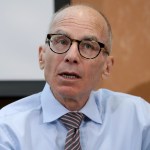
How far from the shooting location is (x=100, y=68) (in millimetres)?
1079

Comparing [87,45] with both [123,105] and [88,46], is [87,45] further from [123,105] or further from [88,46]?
[123,105]

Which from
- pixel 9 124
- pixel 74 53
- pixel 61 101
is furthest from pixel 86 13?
pixel 9 124

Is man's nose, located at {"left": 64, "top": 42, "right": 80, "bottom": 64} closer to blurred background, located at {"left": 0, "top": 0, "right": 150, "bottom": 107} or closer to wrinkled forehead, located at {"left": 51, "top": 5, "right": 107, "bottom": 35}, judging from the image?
wrinkled forehead, located at {"left": 51, "top": 5, "right": 107, "bottom": 35}

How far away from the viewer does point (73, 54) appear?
978mm

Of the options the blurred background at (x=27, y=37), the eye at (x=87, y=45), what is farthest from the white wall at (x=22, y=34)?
the eye at (x=87, y=45)

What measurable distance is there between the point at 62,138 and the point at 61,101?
11 centimetres

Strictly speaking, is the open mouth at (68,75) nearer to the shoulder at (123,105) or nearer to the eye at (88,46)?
the eye at (88,46)

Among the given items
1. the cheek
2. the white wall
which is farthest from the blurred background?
the cheek

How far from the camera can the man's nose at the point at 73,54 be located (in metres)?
0.97

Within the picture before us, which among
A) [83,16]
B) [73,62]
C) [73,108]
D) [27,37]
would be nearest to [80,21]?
[83,16]

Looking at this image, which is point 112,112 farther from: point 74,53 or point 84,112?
point 74,53

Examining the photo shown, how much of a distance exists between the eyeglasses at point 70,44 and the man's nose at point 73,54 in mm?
12

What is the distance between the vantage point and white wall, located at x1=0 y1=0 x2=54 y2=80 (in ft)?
4.42

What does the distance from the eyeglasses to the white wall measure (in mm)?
321
